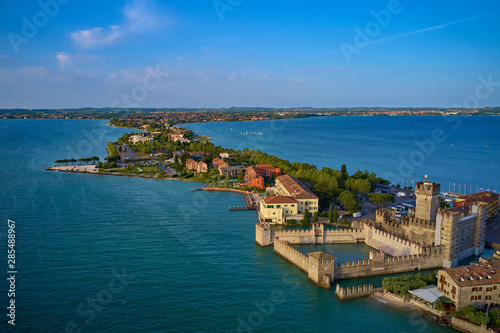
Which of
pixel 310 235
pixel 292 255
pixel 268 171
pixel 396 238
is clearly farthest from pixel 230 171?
pixel 396 238

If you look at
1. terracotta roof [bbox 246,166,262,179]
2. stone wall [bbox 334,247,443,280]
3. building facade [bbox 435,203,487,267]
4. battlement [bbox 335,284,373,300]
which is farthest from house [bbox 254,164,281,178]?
battlement [bbox 335,284,373,300]

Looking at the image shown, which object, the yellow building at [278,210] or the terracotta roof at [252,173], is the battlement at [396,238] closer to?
the yellow building at [278,210]

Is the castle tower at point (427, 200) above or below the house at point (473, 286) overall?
above

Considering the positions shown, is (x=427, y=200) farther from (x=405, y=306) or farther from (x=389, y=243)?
(x=405, y=306)

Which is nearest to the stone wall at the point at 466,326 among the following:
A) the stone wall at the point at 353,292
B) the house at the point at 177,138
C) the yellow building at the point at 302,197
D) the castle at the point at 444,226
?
the stone wall at the point at 353,292

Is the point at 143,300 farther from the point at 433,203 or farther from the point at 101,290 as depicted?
the point at 433,203

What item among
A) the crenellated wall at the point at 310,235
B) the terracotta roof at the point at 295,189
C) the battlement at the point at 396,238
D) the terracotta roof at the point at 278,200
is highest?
the terracotta roof at the point at 295,189
